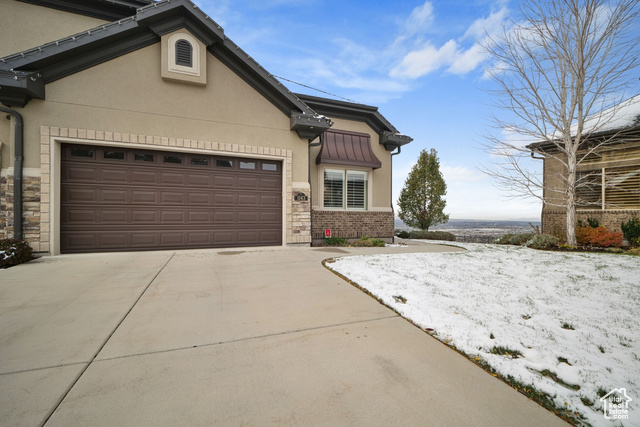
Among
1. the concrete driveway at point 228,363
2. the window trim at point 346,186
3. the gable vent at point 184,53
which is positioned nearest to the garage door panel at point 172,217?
the concrete driveway at point 228,363

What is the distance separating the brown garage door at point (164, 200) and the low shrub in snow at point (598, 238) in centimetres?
1121

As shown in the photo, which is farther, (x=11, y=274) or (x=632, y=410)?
(x=11, y=274)

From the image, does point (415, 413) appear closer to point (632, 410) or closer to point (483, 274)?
point (632, 410)

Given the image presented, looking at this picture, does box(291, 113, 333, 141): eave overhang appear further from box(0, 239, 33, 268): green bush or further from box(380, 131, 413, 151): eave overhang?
box(0, 239, 33, 268): green bush

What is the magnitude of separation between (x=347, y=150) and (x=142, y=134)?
6.99 m

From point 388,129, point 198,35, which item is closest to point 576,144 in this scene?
point 388,129

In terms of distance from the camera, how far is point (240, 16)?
402 inches

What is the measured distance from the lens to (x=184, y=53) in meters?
7.28

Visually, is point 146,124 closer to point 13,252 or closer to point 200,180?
point 200,180

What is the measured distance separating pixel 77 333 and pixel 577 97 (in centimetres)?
1516

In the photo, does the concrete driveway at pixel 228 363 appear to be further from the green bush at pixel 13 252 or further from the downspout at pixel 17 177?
the downspout at pixel 17 177

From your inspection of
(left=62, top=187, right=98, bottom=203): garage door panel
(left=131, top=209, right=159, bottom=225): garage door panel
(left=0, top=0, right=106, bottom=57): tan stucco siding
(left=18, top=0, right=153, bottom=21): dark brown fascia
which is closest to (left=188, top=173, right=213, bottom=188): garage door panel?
(left=131, top=209, right=159, bottom=225): garage door panel

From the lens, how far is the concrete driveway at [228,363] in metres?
1.69

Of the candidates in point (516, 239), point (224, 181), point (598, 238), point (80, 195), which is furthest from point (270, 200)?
point (598, 238)
